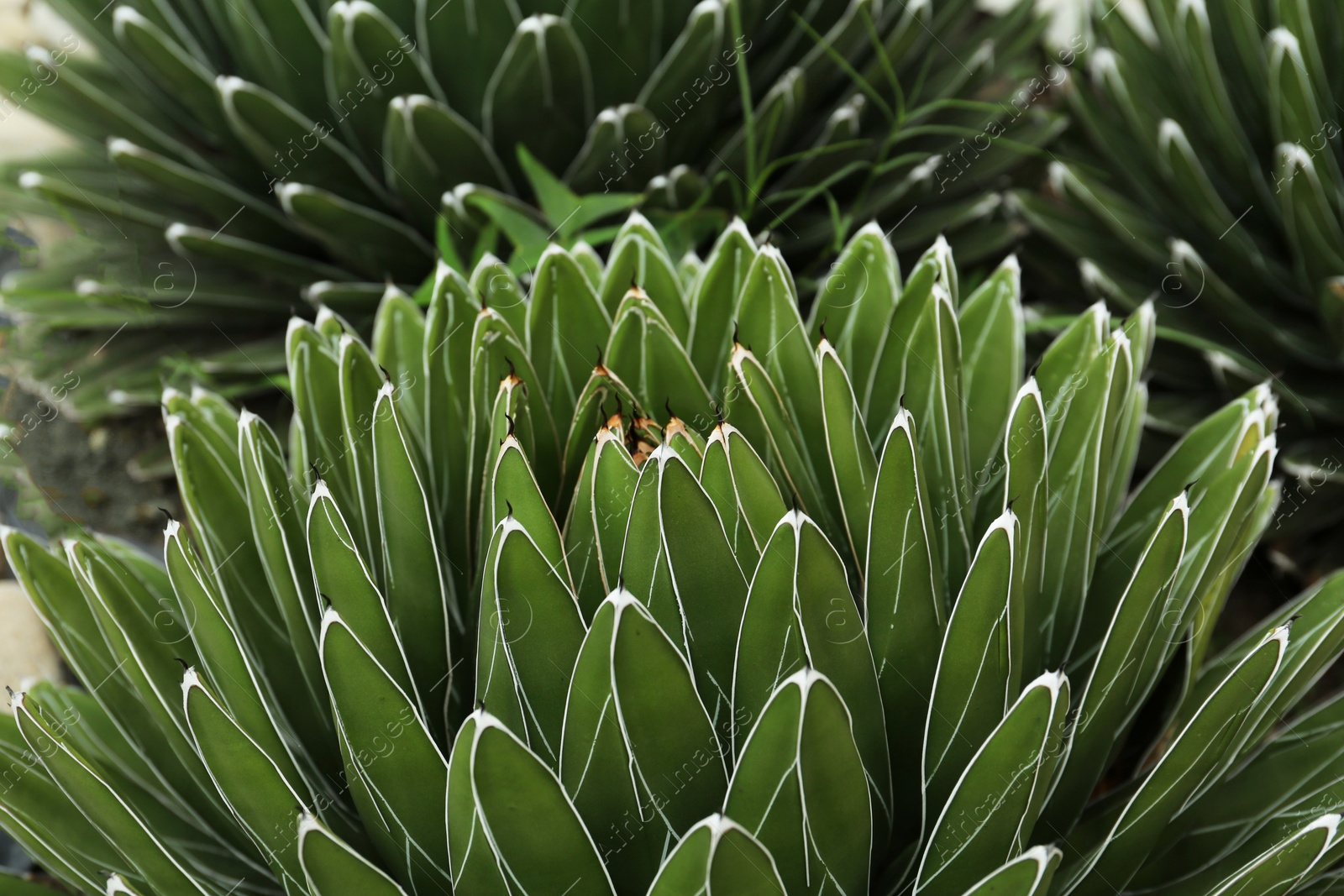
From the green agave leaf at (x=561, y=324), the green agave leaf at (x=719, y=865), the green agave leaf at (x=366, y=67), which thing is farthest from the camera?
the green agave leaf at (x=366, y=67)

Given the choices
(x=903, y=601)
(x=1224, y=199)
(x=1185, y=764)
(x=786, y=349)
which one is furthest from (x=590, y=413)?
(x=1224, y=199)

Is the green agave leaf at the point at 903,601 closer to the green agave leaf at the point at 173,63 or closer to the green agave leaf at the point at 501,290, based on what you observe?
the green agave leaf at the point at 501,290

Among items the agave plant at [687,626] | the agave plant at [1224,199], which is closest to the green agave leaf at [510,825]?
the agave plant at [687,626]

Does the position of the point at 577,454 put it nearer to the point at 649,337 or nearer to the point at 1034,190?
the point at 649,337

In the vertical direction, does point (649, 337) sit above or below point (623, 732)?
above

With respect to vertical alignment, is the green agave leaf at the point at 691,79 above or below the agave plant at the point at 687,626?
above

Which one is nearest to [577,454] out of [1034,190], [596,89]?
[596,89]

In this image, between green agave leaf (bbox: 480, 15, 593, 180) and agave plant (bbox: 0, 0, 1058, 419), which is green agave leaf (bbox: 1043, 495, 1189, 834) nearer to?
agave plant (bbox: 0, 0, 1058, 419)

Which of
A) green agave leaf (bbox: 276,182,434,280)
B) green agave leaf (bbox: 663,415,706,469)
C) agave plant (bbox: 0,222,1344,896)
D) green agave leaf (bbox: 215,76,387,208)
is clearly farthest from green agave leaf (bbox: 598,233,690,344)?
green agave leaf (bbox: 215,76,387,208)
